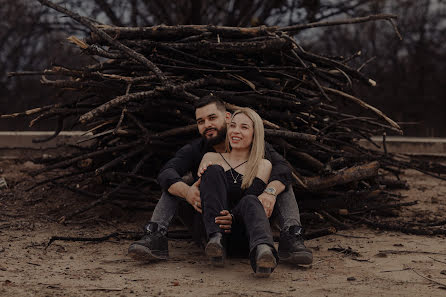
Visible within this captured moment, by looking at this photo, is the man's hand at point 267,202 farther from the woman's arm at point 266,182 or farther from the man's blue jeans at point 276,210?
the man's blue jeans at point 276,210

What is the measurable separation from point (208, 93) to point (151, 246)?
136 cm

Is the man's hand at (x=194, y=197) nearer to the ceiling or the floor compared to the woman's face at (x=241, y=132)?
nearer to the floor

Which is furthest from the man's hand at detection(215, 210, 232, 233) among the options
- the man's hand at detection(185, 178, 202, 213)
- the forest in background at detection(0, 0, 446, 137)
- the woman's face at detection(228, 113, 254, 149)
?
the forest in background at detection(0, 0, 446, 137)

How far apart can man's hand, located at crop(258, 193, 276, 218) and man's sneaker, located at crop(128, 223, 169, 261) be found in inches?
23.5

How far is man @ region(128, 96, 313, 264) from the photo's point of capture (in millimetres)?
3125

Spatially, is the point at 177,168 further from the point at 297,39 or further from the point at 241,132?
the point at 297,39

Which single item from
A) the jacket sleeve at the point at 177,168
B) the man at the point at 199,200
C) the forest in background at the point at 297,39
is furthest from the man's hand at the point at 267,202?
the forest in background at the point at 297,39

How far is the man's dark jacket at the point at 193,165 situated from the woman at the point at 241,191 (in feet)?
0.26

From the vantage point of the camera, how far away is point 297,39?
30.2 feet

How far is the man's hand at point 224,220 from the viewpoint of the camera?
9.97 ft

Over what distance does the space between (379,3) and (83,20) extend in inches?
277

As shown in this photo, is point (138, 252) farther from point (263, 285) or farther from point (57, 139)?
point (57, 139)

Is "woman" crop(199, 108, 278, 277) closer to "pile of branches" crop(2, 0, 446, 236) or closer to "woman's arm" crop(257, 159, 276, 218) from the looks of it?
"woman's arm" crop(257, 159, 276, 218)

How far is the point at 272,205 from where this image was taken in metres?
3.17
